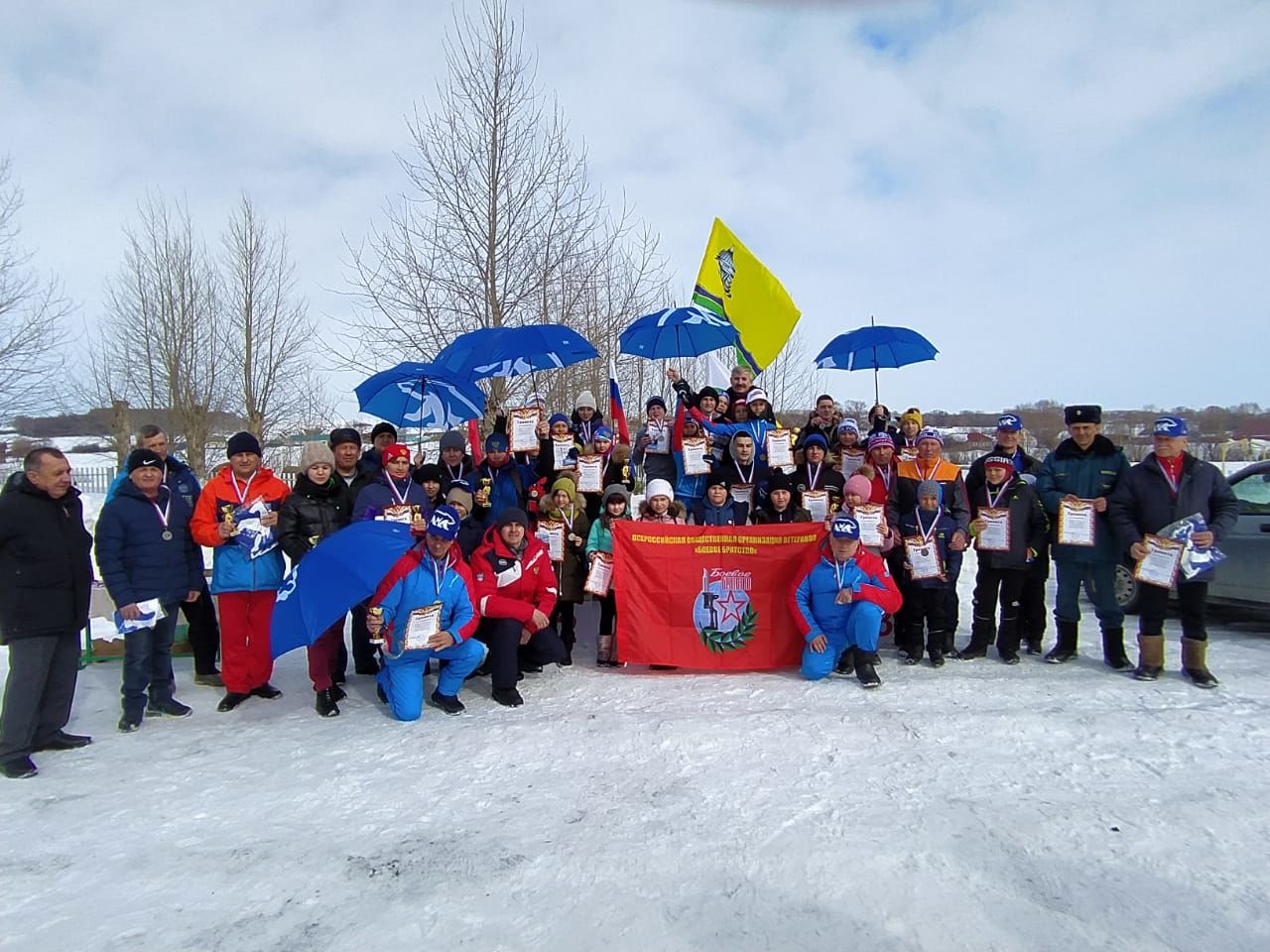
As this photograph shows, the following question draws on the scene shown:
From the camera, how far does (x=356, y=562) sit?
5.18m

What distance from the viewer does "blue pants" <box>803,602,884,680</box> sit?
232 inches

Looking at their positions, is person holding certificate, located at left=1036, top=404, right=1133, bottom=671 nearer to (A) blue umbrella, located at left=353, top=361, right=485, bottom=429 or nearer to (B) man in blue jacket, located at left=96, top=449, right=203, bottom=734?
(A) blue umbrella, located at left=353, top=361, right=485, bottom=429

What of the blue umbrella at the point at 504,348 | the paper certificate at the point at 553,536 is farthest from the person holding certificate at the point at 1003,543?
the blue umbrella at the point at 504,348

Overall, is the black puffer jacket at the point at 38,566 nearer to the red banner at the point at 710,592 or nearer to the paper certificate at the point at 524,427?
the paper certificate at the point at 524,427

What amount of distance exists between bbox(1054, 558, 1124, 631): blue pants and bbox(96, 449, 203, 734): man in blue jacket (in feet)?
22.7

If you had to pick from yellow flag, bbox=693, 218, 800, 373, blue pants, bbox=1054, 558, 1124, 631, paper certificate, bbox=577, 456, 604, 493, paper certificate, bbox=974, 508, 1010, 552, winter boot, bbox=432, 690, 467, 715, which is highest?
yellow flag, bbox=693, 218, 800, 373

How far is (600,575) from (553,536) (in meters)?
0.54

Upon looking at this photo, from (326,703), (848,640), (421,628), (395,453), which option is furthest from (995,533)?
(326,703)

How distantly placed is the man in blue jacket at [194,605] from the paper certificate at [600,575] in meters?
2.99

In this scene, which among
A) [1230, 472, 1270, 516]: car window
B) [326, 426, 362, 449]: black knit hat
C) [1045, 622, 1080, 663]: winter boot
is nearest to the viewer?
[326, 426, 362, 449]: black knit hat

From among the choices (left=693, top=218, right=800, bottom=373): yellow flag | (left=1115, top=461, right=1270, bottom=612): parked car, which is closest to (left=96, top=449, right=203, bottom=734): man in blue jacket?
(left=693, top=218, right=800, bottom=373): yellow flag

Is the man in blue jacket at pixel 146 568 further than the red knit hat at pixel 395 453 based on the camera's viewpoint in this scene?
No

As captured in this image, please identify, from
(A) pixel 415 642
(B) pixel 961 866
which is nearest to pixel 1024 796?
(B) pixel 961 866

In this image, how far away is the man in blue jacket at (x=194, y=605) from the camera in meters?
5.66
